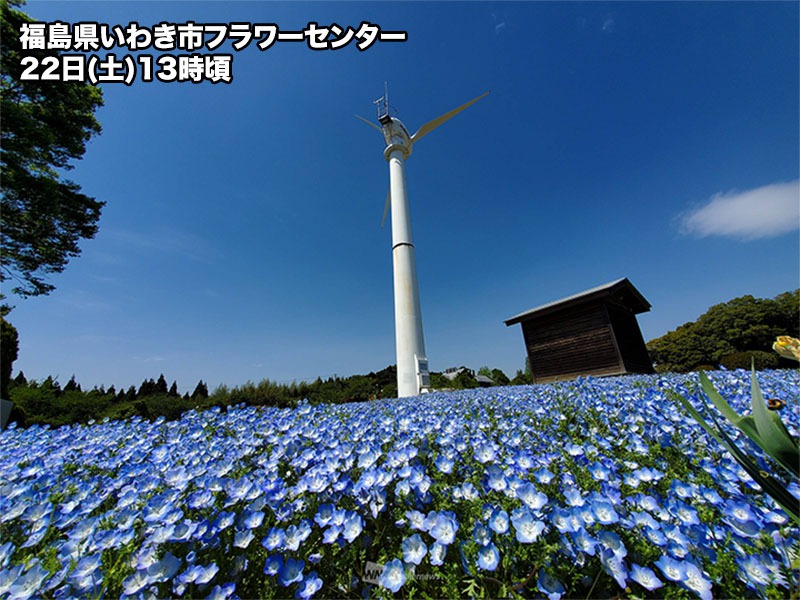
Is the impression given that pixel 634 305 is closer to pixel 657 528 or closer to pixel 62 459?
pixel 657 528

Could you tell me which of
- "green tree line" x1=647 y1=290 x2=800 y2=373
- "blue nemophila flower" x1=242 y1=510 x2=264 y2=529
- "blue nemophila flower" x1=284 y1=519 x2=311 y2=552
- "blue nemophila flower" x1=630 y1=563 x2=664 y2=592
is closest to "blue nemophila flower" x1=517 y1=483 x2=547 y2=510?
"blue nemophila flower" x1=630 y1=563 x2=664 y2=592

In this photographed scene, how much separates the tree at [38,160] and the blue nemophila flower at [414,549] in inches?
777

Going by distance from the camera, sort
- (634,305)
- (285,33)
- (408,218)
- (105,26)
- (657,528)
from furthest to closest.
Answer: (634,305), (408,218), (285,33), (105,26), (657,528)

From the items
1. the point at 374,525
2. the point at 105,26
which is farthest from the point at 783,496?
the point at 105,26

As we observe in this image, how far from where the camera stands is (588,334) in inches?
623

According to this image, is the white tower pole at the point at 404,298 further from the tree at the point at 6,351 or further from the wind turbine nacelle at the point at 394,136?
the tree at the point at 6,351

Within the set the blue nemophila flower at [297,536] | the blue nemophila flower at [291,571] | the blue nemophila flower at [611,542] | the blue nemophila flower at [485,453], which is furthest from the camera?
the blue nemophila flower at [485,453]

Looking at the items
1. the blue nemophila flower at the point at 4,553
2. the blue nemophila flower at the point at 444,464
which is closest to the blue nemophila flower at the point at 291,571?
the blue nemophila flower at the point at 444,464

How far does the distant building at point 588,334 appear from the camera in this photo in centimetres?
1520

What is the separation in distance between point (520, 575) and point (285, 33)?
9510mm

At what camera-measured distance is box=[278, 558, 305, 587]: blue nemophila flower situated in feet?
A: 4.43

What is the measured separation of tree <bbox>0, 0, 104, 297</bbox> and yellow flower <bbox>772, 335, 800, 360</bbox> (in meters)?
20.6

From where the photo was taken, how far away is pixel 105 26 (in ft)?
19.8

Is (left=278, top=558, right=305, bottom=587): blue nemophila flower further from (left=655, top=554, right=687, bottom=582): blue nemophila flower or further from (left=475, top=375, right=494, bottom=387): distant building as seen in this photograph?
(left=475, top=375, right=494, bottom=387): distant building
